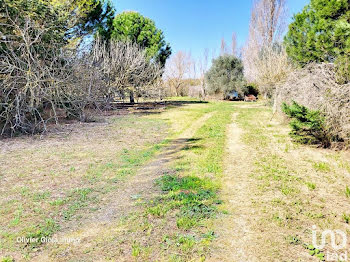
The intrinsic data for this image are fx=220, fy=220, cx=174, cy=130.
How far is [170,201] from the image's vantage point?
2.96 metres

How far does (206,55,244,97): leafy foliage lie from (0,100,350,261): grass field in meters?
19.8

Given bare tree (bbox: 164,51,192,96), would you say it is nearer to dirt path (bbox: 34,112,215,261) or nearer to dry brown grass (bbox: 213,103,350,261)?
dry brown grass (bbox: 213,103,350,261)

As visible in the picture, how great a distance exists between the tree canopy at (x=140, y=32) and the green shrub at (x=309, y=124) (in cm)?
1352

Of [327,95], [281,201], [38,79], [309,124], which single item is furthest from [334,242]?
[38,79]

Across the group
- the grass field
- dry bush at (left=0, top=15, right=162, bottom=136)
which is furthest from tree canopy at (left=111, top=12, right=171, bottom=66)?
the grass field

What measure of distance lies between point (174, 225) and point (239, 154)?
3.07 metres

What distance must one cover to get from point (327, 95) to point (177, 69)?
2178cm

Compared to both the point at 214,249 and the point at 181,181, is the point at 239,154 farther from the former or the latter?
the point at 214,249

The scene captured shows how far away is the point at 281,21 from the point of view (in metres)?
22.0

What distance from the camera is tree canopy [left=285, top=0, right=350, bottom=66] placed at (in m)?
5.64

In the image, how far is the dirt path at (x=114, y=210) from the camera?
209cm

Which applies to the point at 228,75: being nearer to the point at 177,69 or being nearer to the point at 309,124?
the point at 177,69

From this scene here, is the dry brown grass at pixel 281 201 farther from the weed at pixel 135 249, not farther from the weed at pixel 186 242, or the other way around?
the weed at pixel 135 249

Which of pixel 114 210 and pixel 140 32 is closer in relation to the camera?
pixel 114 210
